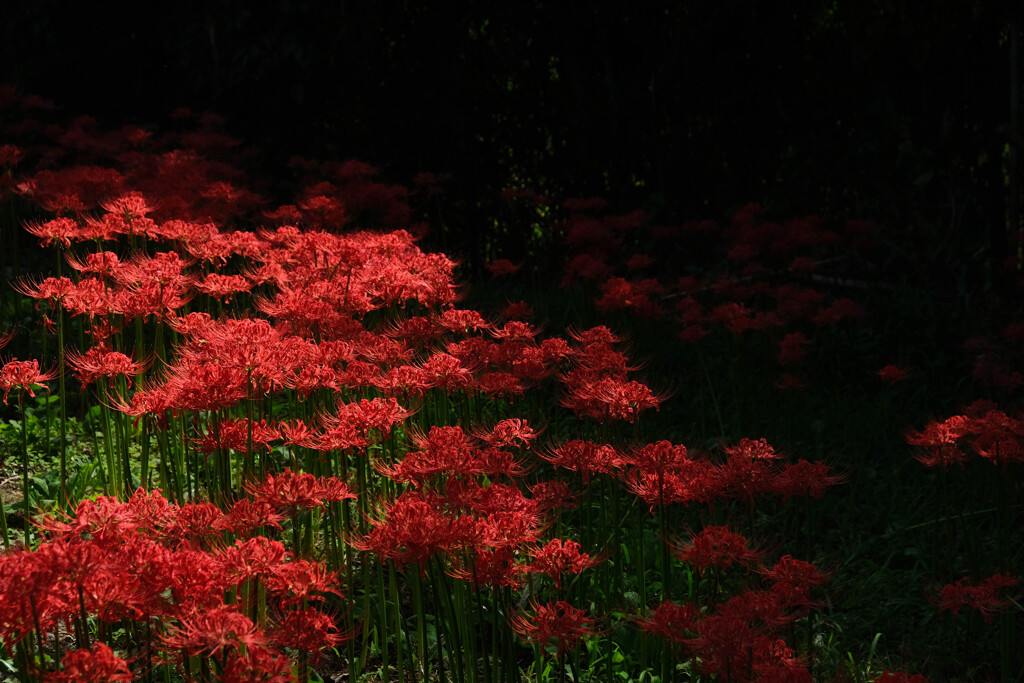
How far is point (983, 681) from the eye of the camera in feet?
9.38

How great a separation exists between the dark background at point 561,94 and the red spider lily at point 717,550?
4.88m

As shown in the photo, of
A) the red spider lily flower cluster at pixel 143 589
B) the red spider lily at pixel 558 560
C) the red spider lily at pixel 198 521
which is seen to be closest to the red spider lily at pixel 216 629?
the red spider lily flower cluster at pixel 143 589

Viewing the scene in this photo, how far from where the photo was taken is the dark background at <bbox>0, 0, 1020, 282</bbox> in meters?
6.71

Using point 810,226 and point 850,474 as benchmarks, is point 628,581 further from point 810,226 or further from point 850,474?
point 810,226

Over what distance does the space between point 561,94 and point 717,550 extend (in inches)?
224

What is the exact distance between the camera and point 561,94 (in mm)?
7176

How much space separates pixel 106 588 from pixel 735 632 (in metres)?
1.07

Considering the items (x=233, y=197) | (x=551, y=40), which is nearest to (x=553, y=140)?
(x=551, y=40)

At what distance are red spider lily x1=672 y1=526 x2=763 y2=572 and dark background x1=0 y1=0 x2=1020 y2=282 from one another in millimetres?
4880

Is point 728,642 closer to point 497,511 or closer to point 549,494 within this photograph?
point 497,511

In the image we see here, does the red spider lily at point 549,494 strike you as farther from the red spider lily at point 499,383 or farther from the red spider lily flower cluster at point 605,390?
the red spider lily at point 499,383

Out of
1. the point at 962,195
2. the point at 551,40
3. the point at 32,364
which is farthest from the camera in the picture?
the point at 551,40

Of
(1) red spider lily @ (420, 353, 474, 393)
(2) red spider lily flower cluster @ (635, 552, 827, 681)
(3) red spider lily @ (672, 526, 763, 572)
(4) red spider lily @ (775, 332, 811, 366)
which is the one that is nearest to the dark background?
(4) red spider lily @ (775, 332, 811, 366)

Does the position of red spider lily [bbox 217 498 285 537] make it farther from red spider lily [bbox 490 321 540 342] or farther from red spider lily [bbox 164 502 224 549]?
red spider lily [bbox 490 321 540 342]
